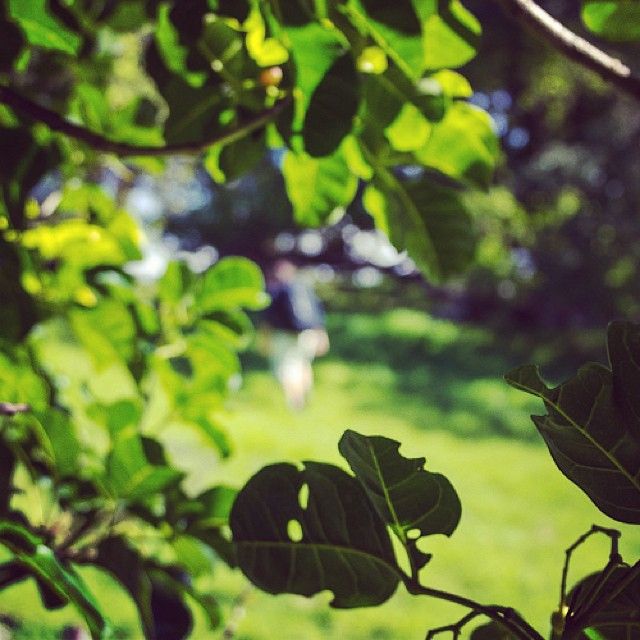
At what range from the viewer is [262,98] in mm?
768

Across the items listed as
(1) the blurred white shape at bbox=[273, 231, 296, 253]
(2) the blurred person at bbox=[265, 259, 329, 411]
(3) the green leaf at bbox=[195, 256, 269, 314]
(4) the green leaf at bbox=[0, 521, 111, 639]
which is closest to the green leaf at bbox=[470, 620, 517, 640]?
(4) the green leaf at bbox=[0, 521, 111, 639]

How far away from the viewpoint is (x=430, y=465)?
4656mm

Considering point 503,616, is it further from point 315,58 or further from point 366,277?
point 366,277

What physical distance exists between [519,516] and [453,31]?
3677mm

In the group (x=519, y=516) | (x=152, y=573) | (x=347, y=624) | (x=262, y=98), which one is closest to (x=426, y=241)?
(x=262, y=98)

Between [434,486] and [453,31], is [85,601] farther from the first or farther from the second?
[453,31]

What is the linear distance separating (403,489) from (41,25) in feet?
1.57

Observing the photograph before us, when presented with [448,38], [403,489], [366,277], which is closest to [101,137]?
[448,38]

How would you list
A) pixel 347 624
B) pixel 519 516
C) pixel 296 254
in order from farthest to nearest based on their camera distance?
pixel 296 254 → pixel 519 516 → pixel 347 624

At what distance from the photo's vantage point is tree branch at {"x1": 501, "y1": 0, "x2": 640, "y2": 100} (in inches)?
26.0

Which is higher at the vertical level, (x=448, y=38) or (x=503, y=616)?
(x=448, y=38)

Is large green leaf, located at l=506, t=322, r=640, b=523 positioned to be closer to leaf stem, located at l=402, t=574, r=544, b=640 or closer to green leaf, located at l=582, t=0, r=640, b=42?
leaf stem, located at l=402, t=574, r=544, b=640

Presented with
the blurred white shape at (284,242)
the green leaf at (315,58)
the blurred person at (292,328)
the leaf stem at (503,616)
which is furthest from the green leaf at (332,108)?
the blurred white shape at (284,242)

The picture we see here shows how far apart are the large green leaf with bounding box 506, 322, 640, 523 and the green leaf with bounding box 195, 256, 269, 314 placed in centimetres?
70
